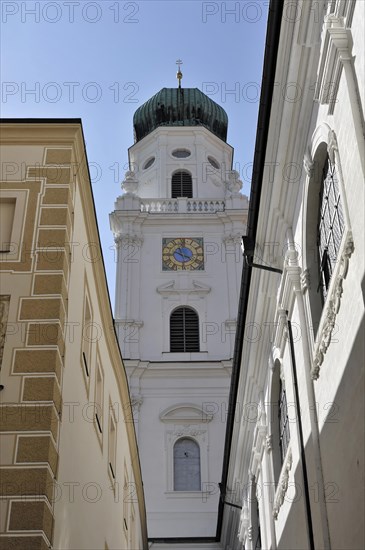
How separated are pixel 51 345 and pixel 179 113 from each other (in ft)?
118

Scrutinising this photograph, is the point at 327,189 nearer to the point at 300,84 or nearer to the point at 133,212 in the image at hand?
the point at 300,84

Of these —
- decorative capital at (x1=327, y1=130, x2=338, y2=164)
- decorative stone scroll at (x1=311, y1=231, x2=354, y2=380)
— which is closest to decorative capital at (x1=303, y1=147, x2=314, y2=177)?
decorative capital at (x1=327, y1=130, x2=338, y2=164)

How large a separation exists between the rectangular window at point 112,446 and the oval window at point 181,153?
84.6ft

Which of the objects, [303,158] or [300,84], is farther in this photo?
[303,158]

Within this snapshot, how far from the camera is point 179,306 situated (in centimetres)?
3612

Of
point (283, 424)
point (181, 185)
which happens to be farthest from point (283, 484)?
point (181, 185)

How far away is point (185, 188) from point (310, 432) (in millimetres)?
29810

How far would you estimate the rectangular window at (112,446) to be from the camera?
55.3 ft

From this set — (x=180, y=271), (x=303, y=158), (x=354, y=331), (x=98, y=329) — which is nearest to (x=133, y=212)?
(x=180, y=271)

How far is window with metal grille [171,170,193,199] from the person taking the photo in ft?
134

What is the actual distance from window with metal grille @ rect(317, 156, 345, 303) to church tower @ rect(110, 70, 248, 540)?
20655mm

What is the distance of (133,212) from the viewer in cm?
3775

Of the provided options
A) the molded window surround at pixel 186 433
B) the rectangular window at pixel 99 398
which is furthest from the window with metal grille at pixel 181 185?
the rectangular window at pixel 99 398

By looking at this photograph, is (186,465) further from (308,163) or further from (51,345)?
(51,345)
